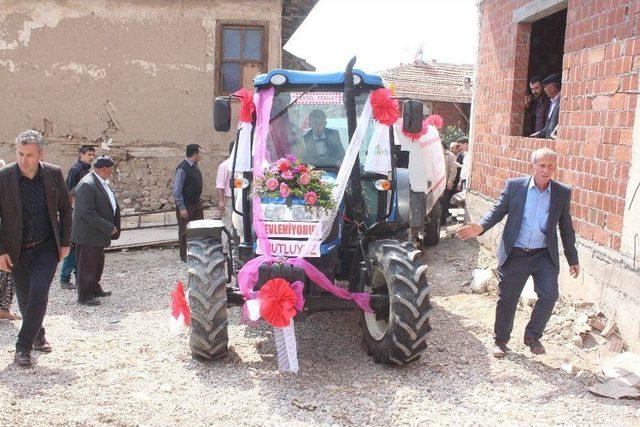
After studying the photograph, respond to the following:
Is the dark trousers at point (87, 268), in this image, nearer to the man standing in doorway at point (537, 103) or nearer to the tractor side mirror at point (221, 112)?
the tractor side mirror at point (221, 112)

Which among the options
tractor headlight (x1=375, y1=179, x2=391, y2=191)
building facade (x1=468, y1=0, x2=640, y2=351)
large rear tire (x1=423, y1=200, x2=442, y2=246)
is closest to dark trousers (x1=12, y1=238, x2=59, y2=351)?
tractor headlight (x1=375, y1=179, x2=391, y2=191)

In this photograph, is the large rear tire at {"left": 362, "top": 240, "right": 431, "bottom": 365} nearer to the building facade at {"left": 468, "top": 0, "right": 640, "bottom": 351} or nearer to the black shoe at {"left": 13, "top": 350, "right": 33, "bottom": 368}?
the building facade at {"left": 468, "top": 0, "right": 640, "bottom": 351}

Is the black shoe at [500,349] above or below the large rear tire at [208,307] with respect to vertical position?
below

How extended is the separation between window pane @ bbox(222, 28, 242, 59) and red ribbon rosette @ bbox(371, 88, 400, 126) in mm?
7118

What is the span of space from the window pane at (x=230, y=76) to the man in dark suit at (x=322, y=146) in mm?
6901

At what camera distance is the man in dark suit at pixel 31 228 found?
5.18 metres

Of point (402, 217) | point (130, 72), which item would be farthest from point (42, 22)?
point (402, 217)

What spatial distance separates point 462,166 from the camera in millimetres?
12328

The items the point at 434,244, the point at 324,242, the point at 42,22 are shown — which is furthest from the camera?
the point at 42,22

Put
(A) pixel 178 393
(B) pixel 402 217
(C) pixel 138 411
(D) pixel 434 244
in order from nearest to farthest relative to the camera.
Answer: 1. (C) pixel 138 411
2. (A) pixel 178 393
3. (B) pixel 402 217
4. (D) pixel 434 244

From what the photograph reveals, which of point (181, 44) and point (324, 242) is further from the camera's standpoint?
point (181, 44)

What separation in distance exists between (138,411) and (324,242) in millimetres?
1887

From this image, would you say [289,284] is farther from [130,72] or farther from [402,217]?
[130,72]

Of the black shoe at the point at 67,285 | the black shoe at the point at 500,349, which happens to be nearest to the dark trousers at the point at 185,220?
the black shoe at the point at 67,285
